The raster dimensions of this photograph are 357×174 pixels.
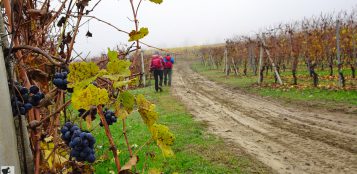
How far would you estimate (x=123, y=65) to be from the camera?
38.7 inches

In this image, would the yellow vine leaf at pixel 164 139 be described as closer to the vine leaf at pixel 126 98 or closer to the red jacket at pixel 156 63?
the vine leaf at pixel 126 98

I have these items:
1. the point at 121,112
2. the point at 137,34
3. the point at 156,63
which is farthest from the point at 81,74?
the point at 156,63

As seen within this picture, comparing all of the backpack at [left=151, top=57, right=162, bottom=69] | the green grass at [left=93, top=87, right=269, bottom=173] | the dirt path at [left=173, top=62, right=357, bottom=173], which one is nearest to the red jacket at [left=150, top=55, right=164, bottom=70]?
the backpack at [left=151, top=57, right=162, bottom=69]

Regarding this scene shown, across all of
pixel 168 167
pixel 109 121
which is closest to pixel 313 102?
pixel 168 167

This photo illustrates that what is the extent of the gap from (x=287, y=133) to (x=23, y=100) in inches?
249

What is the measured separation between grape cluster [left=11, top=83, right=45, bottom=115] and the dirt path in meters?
4.19

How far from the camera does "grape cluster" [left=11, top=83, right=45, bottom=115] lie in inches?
39.9

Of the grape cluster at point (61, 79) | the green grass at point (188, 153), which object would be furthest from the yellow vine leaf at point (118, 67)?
the green grass at point (188, 153)

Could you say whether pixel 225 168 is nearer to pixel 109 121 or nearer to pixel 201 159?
pixel 201 159

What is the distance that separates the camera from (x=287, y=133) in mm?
6746

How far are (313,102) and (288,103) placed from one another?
2.33 feet

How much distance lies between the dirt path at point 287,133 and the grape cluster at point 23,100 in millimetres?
4193

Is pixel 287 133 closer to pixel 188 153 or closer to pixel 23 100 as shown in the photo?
pixel 188 153

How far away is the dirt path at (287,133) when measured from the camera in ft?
16.4
